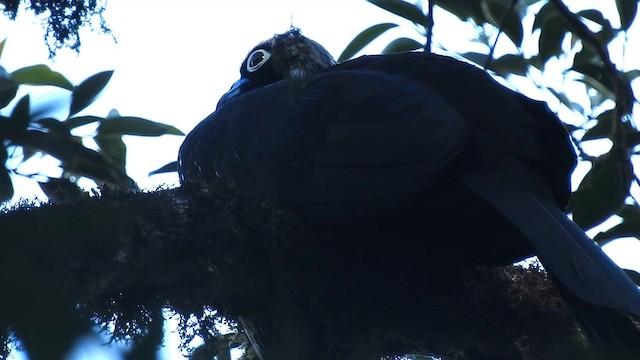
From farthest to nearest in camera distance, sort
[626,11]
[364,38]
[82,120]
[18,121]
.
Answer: [364,38], [82,120], [626,11], [18,121]

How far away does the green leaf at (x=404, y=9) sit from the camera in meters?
2.83

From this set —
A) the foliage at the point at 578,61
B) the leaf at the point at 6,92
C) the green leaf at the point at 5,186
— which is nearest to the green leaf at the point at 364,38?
the foliage at the point at 578,61

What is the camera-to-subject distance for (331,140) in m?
2.58

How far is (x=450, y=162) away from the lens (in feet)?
7.63

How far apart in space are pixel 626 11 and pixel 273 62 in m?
1.73

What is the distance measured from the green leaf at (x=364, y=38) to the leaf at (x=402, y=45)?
0.06m

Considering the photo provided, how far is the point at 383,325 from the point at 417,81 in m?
0.87

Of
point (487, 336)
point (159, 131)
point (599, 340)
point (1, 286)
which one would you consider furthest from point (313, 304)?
point (1, 286)

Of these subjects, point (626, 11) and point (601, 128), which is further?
point (601, 128)

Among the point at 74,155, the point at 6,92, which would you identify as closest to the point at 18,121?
the point at 6,92

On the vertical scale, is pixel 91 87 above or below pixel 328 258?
above

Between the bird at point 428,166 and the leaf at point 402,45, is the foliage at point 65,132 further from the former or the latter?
the leaf at point 402,45

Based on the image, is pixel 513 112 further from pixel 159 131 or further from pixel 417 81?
pixel 159 131

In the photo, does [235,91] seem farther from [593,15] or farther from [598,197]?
[598,197]
